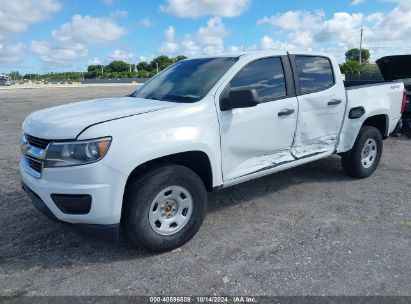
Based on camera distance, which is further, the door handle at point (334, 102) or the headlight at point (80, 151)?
the door handle at point (334, 102)

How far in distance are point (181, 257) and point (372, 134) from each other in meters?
3.65

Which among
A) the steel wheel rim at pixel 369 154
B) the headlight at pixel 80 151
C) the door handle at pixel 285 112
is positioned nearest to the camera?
the headlight at pixel 80 151

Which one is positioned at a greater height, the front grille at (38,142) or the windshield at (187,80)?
the windshield at (187,80)

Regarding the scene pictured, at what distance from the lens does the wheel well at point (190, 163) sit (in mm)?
3490

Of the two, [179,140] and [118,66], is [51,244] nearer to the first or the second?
[179,140]

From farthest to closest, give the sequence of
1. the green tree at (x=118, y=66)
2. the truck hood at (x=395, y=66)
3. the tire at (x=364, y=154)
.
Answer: the green tree at (x=118, y=66), the truck hood at (x=395, y=66), the tire at (x=364, y=154)

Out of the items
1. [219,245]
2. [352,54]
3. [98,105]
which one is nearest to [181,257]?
[219,245]

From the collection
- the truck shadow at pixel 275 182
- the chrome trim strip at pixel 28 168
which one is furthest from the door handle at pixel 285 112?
the chrome trim strip at pixel 28 168

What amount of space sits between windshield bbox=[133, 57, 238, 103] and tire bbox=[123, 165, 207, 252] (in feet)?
2.76

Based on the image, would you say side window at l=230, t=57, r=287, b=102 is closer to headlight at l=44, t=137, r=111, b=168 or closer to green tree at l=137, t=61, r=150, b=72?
headlight at l=44, t=137, r=111, b=168

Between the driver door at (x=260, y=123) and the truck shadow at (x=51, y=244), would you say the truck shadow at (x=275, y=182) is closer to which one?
the truck shadow at (x=51, y=244)

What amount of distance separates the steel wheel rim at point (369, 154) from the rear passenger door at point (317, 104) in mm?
828

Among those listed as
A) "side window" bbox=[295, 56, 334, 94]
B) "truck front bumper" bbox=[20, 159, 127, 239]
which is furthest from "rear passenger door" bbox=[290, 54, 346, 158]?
"truck front bumper" bbox=[20, 159, 127, 239]

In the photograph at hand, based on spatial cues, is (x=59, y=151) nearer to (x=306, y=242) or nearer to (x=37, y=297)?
(x=37, y=297)
